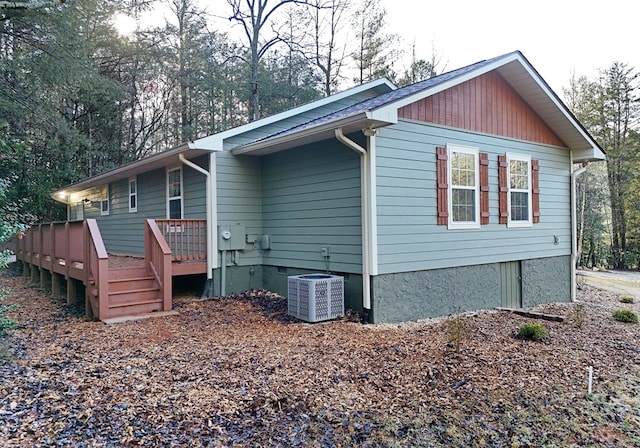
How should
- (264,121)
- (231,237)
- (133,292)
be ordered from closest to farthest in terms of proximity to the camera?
1. (133,292)
2. (231,237)
3. (264,121)

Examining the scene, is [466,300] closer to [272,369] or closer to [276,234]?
[276,234]

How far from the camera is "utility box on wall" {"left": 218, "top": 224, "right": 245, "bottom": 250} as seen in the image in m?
8.08

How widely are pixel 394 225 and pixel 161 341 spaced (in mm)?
3670

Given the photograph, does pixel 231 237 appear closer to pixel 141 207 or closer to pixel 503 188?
pixel 141 207

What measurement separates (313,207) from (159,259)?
270 centimetres

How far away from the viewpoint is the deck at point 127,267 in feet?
21.8

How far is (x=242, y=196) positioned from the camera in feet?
27.7

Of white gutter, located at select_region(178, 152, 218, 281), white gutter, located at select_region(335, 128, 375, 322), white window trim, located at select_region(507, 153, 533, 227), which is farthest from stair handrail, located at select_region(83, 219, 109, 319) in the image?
white window trim, located at select_region(507, 153, 533, 227)

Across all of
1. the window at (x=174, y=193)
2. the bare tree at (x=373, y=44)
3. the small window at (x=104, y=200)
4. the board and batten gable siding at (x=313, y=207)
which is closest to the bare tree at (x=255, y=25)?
the bare tree at (x=373, y=44)

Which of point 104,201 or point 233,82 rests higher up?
point 233,82

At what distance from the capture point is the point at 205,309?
7258 millimetres

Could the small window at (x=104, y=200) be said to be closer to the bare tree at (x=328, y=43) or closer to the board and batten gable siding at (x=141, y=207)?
the board and batten gable siding at (x=141, y=207)

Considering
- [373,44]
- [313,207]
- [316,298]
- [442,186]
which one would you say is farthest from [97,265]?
[373,44]

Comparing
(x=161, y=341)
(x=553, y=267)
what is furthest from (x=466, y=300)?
(x=161, y=341)
